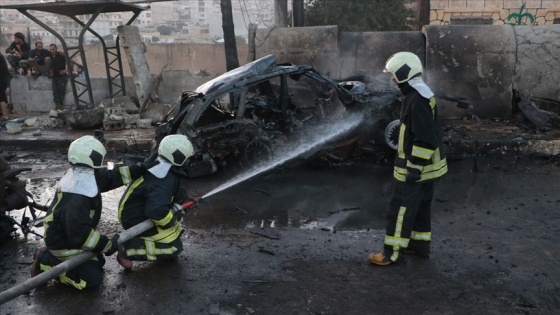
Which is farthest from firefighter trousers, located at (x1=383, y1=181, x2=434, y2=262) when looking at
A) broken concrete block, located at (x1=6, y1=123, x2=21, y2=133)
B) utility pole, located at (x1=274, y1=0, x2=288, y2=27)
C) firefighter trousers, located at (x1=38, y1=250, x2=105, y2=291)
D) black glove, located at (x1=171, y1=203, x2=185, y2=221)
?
utility pole, located at (x1=274, y1=0, x2=288, y2=27)

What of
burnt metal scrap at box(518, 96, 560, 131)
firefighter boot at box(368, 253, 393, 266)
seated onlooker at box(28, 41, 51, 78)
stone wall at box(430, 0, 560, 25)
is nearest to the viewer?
firefighter boot at box(368, 253, 393, 266)

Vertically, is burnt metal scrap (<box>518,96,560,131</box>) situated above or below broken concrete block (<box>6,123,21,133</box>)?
above

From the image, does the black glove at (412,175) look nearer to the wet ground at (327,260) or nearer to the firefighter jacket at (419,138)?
the firefighter jacket at (419,138)

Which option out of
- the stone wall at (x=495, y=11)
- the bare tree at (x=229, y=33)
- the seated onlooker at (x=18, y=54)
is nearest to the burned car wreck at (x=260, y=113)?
the bare tree at (x=229, y=33)

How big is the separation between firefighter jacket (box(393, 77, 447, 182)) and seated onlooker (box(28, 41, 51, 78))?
39.5 ft

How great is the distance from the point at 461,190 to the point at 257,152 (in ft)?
9.69

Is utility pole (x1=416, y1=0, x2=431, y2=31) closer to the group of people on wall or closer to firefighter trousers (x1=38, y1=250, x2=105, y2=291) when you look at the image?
the group of people on wall

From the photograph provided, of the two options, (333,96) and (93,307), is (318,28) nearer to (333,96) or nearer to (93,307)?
(333,96)

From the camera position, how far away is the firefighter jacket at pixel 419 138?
4.27 m

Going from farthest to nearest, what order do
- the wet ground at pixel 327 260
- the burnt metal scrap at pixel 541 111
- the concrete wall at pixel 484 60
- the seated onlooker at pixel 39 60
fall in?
the seated onlooker at pixel 39 60, the concrete wall at pixel 484 60, the burnt metal scrap at pixel 541 111, the wet ground at pixel 327 260

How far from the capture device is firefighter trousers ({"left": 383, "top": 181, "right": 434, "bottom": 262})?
4402mm

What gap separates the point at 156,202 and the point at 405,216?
7.11 feet

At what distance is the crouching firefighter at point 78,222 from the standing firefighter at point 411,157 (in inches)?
94.3

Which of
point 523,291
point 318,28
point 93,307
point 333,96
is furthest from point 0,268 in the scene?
point 318,28
